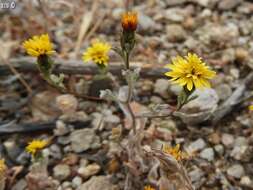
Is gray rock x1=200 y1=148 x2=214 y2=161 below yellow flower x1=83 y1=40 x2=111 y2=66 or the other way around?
below

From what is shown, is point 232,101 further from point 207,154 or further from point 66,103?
point 66,103

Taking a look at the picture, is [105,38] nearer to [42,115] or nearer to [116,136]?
[42,115]

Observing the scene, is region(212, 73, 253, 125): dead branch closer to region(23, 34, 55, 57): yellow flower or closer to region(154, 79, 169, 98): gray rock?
region(154, 79, 169, 98): gray rock

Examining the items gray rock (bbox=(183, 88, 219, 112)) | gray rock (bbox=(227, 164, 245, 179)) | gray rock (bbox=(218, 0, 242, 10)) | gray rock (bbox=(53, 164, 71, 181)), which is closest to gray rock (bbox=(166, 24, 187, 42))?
gray rock (bbox=(218, 0, 242, 10))

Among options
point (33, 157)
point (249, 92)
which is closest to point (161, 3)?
point (249, 92)

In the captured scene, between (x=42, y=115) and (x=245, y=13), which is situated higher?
(x=245, y=13)

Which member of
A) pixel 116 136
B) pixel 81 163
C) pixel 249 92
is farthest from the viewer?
pixel 249 92
